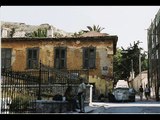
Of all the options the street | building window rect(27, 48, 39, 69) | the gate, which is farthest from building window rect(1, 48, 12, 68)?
the street

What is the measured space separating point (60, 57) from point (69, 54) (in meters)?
0.80

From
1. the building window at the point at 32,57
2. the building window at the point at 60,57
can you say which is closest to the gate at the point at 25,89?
the building window at the point at 60,57

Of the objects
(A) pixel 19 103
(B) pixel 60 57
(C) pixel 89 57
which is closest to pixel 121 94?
(C) pixel 89 57

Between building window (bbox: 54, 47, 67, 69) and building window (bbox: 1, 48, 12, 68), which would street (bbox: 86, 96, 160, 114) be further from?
building window (bbox: 1, 48, 12, 68)

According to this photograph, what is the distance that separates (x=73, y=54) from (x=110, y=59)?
9.99 feet

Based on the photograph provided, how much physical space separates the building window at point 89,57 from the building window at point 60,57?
5.48 ft

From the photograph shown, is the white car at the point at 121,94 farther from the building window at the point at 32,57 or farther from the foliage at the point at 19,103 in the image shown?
the foliage at the point at 19,103

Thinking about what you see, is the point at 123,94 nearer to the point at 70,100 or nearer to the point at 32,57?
the point at 32,57

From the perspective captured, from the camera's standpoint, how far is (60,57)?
2936 centimetres

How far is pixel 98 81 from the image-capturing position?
28.3 metres

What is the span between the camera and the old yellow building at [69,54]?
28469 mm
